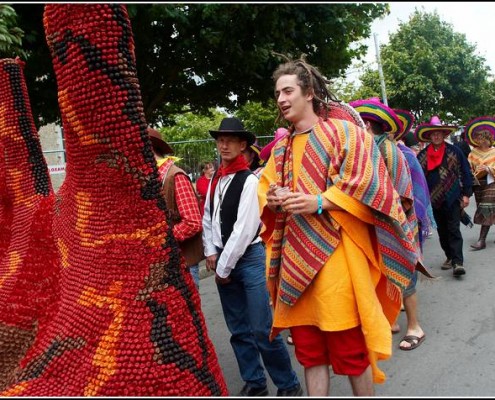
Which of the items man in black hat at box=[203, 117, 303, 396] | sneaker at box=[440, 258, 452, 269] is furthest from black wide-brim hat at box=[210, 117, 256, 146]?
sneaker at box=[440, 258, 452, 269]

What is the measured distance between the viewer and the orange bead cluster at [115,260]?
1931mm

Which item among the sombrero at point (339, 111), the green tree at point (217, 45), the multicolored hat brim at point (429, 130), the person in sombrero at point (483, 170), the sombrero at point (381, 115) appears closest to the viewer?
the sombrero at point (339, 111)

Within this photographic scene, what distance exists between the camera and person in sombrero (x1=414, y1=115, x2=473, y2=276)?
6027mm

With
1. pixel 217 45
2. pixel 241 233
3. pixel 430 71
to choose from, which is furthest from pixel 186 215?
pixel 430 71

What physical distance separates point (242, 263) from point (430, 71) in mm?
24237

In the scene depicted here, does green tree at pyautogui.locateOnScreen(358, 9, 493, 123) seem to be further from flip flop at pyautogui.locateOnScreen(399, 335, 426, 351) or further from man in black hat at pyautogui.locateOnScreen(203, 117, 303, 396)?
man in black hat at pyautogui.locateOnScreen(203, 117, 303, 396)

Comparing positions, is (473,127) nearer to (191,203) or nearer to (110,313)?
(191,203)

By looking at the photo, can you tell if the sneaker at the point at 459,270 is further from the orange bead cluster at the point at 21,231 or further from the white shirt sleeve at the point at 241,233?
the orange bead cluster at the point at 21,231

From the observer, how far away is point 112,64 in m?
1.95

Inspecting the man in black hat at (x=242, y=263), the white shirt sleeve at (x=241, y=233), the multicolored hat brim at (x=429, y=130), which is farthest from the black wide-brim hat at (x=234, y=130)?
the multicolored hat brim at (x=429, y=130)

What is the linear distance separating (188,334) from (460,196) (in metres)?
4.96

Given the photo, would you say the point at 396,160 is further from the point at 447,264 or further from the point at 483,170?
the point at 483,170

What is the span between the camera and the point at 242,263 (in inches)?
130

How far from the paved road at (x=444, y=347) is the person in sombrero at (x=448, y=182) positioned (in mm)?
392
